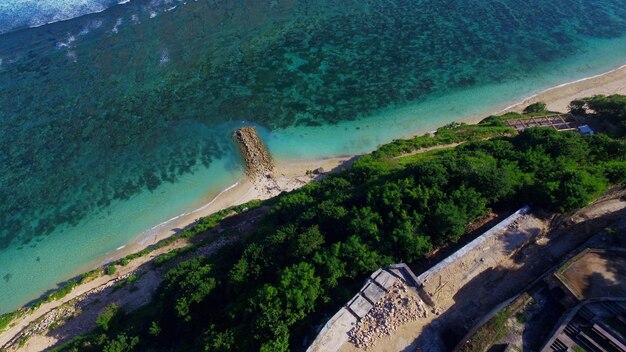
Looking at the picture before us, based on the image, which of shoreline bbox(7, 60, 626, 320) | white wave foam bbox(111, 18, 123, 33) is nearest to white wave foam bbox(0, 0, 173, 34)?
white wave foam bbox(111, 18, 123, 33)

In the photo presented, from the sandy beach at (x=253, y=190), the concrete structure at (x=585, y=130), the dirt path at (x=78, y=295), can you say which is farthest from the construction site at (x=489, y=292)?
the dirt path at (x=78, y=295)

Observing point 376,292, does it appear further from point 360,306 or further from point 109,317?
point 109,317

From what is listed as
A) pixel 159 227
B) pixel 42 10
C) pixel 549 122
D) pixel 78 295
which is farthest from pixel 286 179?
pixel 42 10

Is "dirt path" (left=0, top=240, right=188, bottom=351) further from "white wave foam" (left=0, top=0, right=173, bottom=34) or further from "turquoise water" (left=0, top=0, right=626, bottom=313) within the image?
"white wave foam" (left=0, top=0, right=173, bottom=34)

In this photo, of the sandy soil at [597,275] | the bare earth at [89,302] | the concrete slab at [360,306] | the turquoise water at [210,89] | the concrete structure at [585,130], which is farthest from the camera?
the turquoise water at [210,89]

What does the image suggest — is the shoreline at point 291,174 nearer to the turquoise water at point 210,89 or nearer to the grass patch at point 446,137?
the turquoise water at point 210,89

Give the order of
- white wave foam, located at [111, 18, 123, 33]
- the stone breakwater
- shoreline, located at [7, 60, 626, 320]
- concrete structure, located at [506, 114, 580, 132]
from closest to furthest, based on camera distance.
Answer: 1. shoreline, located at [7, 60, 626, 320]
2. concrete structure, located at [506, 114, 580, 132]
3. the stone breakwater
4. white wave foam, located at [111, 18, 123, 33]
